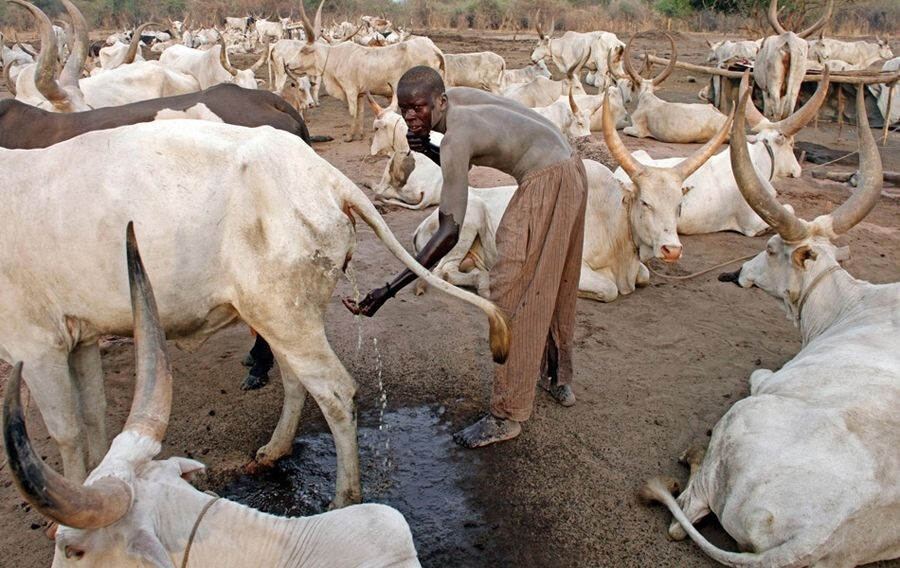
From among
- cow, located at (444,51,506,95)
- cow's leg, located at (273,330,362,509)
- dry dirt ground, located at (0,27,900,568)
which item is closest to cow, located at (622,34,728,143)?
cow, located at (444,51,506,95)

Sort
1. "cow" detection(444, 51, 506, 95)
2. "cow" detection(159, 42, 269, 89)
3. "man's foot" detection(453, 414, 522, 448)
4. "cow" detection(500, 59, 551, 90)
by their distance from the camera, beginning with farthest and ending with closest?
"cow" detection(500, 59, 551, 90) < "cow" detection(444, 51, 506, 95) < "cow" detection(159, 42, 269, 89) < "man's foot" detection(453, 414, 522, 448)

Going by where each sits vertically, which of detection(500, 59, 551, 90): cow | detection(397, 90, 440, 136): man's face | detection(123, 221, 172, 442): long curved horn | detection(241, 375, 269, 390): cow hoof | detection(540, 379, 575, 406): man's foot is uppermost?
detection(397, 90, 440, 136): man's face

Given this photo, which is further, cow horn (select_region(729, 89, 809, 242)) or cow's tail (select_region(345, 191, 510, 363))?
cow horn (select_region(729, 89, 809, 242))

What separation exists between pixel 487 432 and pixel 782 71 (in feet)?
32.2

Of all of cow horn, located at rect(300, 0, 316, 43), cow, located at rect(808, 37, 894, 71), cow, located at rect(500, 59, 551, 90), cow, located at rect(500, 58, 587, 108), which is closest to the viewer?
cow horn, located at rect(300, 0, 316, 43)

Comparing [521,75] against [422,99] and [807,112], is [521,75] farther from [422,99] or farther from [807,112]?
[422,99]

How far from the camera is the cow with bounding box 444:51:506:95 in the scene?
50.9ft

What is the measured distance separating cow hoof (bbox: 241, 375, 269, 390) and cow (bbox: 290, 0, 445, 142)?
865 centimetres

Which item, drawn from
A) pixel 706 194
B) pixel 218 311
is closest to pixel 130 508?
pixel 218 311

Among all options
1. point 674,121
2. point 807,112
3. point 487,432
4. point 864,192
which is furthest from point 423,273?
point 674,121

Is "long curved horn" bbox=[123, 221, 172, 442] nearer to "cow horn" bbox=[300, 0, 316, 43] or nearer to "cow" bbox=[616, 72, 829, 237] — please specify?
"cow" bbox=[616, 72, 829, 237]

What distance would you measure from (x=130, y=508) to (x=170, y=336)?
150cm

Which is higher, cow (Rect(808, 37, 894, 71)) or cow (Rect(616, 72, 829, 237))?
cow (Rect(808, 37, 894, 71))

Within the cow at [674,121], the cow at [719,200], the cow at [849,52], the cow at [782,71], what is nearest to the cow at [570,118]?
the cow at [674,121]
